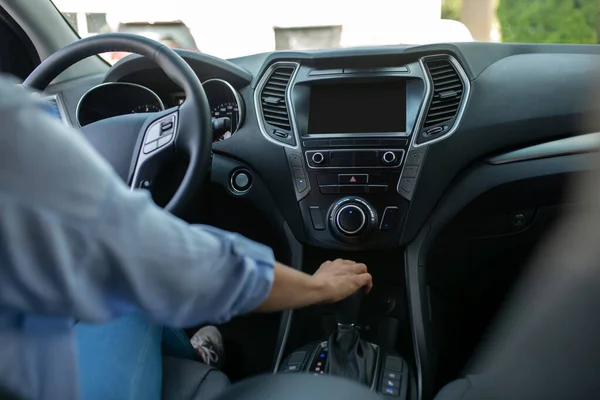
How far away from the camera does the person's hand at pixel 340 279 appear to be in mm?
1077

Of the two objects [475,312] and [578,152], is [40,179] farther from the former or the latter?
[475,312]

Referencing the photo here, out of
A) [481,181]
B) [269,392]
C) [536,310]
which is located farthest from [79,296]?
[481,181]

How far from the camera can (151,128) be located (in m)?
1.62

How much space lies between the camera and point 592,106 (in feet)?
5.77

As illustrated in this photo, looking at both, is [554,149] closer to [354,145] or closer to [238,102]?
[354,145]

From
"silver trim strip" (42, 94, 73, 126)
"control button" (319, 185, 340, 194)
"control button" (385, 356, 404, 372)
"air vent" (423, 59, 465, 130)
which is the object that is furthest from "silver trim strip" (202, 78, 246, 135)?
"control button" (385, 356, 404, 372)

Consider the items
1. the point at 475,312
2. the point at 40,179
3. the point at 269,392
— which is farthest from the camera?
the point at 475,312

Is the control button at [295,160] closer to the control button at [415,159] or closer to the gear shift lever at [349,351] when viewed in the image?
the control button at [415,159]

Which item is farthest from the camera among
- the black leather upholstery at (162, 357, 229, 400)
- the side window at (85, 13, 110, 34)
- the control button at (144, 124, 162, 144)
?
the side window at (85, 13, 110, 34)

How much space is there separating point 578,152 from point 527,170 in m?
0.14

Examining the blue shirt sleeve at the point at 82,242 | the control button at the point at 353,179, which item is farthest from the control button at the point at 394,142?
the blue shirt sleeve at the point at 82,242

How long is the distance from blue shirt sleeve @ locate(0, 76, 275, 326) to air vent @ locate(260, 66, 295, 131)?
4.08 feet

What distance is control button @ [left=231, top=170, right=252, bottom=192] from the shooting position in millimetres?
1982

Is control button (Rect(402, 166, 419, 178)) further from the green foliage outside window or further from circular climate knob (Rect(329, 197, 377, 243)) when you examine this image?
the green foliage outside window
